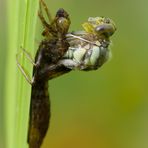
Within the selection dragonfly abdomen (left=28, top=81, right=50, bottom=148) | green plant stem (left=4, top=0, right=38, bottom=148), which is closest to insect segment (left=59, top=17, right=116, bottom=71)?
dragonfly abdomen (left=28, top=81, right=50, bottom=148)

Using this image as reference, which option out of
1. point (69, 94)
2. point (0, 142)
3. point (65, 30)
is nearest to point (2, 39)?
point (65, 30)

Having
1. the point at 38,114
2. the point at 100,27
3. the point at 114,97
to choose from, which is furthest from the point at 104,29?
the point at 114,97

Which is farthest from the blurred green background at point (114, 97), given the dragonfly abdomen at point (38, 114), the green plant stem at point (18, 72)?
the green plant stem at point (18, 72)

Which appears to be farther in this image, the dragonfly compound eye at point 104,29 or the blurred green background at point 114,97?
the blurred green background at point 114,97

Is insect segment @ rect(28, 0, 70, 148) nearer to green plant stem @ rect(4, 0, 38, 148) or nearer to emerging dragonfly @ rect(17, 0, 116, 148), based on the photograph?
emerging dragonfly @ rect(17, 0, 116, 148)

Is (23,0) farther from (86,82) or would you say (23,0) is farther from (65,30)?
(86,82)

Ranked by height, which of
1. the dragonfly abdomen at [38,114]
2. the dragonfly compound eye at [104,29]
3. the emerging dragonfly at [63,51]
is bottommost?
the dragonfly abdomen at [38,114]

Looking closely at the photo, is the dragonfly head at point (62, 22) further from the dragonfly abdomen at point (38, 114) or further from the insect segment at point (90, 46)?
the dragonfly abdomen at point (38, 114)
